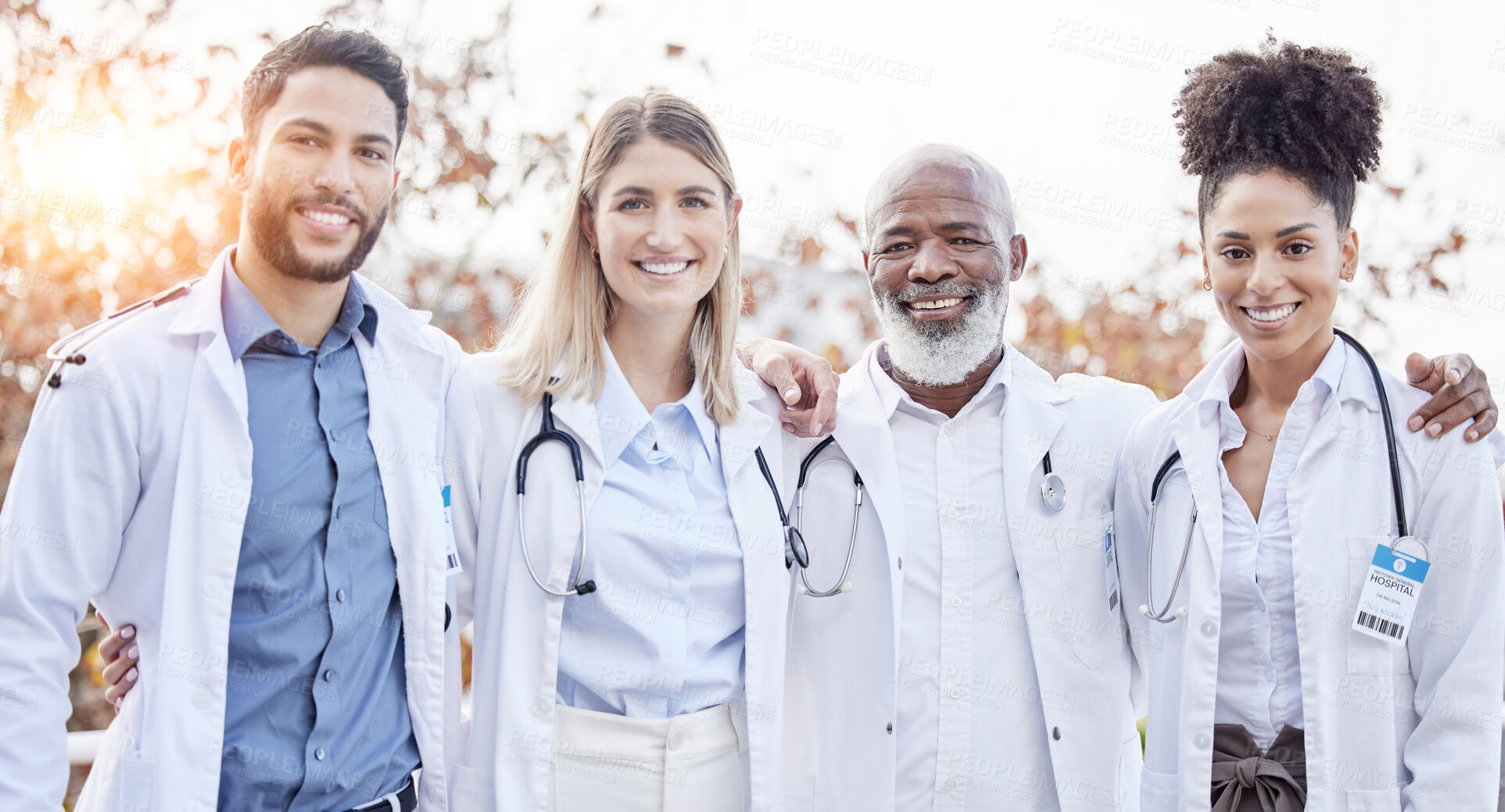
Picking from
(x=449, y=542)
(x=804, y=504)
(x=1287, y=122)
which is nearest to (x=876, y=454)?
(x=804, y=504)

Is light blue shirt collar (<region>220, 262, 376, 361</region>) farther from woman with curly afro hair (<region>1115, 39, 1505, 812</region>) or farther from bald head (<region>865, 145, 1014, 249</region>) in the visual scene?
woman with curly afro hair (<region>1115, 39, 1505, 812</region>)

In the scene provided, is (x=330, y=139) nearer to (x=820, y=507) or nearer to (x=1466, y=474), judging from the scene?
(x=820, y=507)

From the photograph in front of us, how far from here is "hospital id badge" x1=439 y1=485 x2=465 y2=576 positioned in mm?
2260

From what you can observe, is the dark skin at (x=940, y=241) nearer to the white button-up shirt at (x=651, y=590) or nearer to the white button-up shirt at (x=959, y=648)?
the white button-up shirt at (x=959, y=648)

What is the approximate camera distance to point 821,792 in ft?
8.75

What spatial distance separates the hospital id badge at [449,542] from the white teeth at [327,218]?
623 millimetres

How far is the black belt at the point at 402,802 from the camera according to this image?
208 cm

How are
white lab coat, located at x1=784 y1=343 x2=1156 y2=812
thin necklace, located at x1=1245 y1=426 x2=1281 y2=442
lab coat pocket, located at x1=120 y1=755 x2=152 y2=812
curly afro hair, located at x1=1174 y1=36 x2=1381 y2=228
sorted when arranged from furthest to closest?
1. white lab coat, located at x1=784 y1=343 x2=1156 y2=812
2. thin necklace, located at x1=1245 y1=426 x2=1281 y2=442
3. curly afro hair, located at x1=1174 y1=36 x2=1381 y2=228
4. lab coat pocket, located at x1=120 y1=755 x2=152 y2=812

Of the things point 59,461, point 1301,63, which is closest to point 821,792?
point 59,461

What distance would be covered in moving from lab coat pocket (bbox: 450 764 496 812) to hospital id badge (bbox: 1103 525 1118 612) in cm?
161

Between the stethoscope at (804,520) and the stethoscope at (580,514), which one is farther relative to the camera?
the stethoscope at (804,520)

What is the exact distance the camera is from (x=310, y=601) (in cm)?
205

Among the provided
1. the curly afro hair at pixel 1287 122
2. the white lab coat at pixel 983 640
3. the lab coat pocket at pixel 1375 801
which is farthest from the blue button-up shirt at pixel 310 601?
the curly afro hair at pixel 1287 122

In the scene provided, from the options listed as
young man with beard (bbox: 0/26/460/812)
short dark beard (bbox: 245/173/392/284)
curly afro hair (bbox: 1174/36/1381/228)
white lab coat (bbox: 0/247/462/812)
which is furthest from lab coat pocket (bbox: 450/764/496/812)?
curly afro hair (bbox: 1174/36/1381/228)
